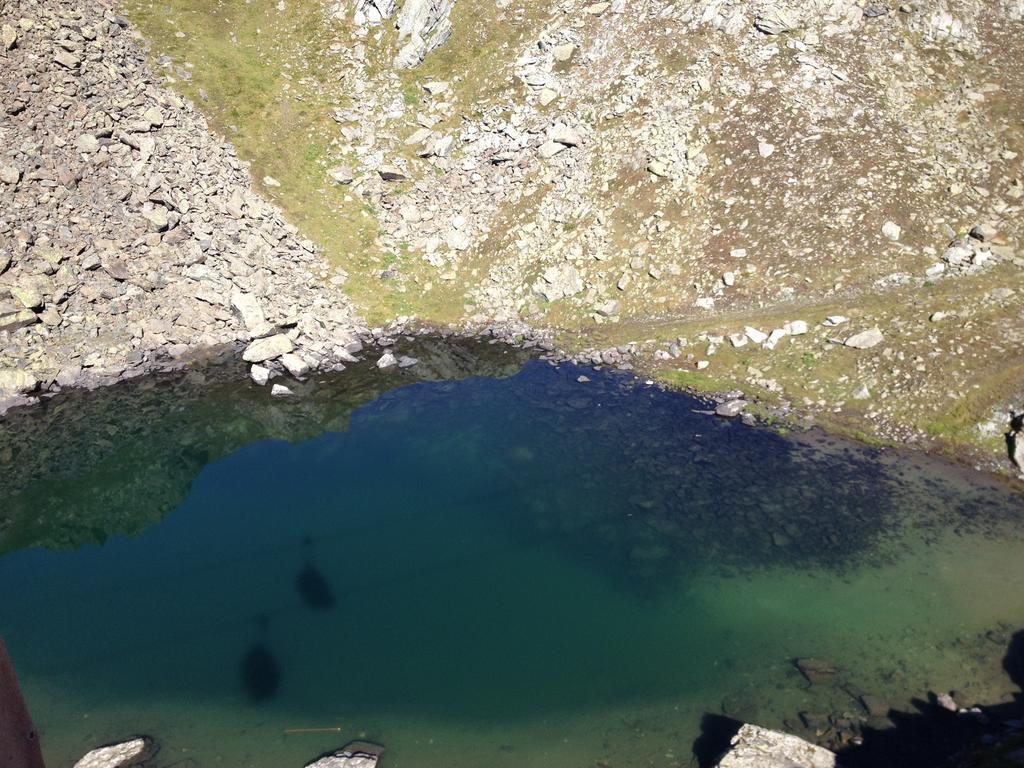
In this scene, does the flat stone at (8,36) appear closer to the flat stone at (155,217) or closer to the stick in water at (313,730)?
the flat stone at (155,217)

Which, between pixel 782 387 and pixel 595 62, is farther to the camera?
pixel 595 62

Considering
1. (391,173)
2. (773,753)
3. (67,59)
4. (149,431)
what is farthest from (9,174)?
(773,753)

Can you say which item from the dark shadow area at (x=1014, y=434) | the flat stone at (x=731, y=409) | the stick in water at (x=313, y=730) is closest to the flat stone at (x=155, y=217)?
the stick in water at (x=313, y=730)

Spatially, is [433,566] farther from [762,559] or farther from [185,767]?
[762,559]

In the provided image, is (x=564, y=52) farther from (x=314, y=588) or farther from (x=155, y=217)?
(x=314, y=588)

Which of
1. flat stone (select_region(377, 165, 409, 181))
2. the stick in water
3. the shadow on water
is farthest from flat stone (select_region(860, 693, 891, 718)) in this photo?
flat stone (select_region(377, 165, 409, 181))

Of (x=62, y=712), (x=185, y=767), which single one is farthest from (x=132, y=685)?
(x=185, y=767)
